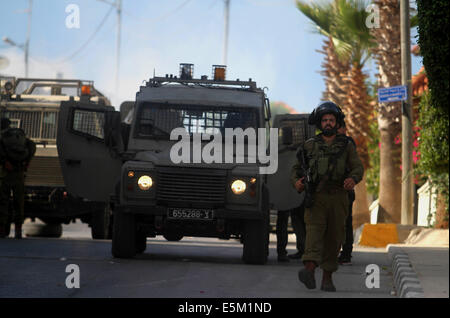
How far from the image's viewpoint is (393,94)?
19875 millimetres

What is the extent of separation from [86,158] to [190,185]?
6.28 feet

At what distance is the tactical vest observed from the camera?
934 centimetres

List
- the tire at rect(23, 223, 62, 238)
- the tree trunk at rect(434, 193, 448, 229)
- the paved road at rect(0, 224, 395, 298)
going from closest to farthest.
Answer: the paved road at rect(0, 224, 395, 298) → the tire at rect(23, 223, 62, 238) → the tree trunk at rect(434, 193, 448, 229)

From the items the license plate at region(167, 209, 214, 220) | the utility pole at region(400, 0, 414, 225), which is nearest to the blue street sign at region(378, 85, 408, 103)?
the utility pole at region(400, 0, 414, 225)

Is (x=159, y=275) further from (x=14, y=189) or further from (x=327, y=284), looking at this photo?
(x=14, y=189)

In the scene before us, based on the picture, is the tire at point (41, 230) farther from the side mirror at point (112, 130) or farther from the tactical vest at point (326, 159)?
the tactical vest at point (326, 159)

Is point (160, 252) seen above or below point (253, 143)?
below

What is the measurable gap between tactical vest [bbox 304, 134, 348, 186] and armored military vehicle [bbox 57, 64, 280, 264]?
2.85m

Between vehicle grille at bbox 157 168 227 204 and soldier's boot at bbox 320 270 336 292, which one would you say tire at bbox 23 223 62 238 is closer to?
vehicle grille at bbox 157 168 227 204

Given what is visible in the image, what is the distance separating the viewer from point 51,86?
19.7 metres

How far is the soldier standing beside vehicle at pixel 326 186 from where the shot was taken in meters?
9.35
